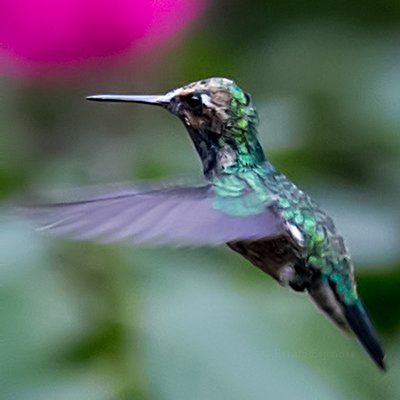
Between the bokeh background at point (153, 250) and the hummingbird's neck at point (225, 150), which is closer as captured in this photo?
the hummingbird's neck at point (225, 150)

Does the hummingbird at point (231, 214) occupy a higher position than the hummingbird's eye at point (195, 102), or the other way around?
the hummingbird's eye at point (195, 102)

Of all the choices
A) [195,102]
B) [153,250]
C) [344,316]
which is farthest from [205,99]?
[153,250]

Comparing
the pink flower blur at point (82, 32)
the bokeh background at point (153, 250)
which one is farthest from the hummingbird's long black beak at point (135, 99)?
the pink flower blur at point (82, 32)

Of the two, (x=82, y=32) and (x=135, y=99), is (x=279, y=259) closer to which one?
(x=135, y=99)

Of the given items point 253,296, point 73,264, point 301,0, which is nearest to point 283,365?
point 253,296

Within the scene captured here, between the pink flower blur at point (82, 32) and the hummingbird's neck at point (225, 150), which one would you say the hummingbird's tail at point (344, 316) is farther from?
the pink flower blur at point (82, 32)

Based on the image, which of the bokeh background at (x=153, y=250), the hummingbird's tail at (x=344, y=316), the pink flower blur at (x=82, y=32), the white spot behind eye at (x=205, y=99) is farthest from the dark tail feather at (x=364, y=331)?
the pink flower blur at (x=82, y=32)

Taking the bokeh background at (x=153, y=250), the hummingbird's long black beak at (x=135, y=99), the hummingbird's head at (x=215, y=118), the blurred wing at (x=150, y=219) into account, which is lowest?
the bokeh background at (x=153, y=250)

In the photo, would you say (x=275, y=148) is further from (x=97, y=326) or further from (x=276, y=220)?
(x=276, y=220)
